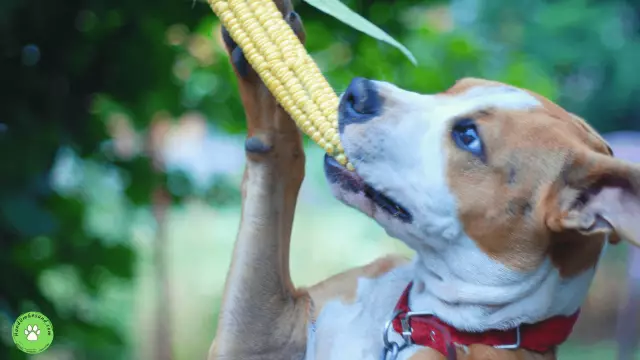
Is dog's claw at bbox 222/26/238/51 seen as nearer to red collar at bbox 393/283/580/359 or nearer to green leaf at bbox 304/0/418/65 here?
green leaf at bbox 304/0/418/65

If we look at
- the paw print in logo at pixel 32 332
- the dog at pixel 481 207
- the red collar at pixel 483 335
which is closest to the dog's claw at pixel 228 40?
the dog at pixel 481 207

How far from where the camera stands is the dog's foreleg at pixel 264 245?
105 cm

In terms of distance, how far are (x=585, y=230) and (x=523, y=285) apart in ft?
0.33

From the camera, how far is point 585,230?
0.89 meters

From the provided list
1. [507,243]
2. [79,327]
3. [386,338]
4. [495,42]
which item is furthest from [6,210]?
[495,42]

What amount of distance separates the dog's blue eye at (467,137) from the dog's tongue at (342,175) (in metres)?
0.13

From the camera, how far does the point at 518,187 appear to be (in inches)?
35.9

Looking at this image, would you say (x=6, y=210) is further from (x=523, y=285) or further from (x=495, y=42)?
(x=495, y=42)

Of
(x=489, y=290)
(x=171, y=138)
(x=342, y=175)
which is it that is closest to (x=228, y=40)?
(x=342, y=175)

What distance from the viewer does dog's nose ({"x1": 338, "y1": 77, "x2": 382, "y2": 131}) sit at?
0.94 meters

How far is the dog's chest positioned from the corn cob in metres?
0.22

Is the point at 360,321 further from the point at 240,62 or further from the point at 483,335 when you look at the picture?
the point at 240,62

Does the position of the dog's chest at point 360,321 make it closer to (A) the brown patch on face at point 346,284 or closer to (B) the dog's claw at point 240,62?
(A) the brown patch on face at point 346,284

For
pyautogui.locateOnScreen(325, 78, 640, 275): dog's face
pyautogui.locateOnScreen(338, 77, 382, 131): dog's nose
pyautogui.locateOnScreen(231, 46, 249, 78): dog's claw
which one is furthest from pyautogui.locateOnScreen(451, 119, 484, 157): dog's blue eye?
→ pyautogui.locateOnScreen(231, 46, 249, 78): dog's claw
